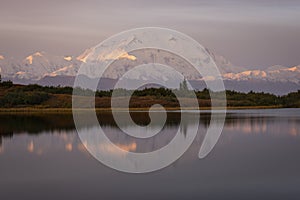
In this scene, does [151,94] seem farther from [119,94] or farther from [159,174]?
[159,174]

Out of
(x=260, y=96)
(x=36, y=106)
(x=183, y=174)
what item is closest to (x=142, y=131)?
(x=183, y=174)

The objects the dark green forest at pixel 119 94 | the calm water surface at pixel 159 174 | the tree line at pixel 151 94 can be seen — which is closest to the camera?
the calm water surface at pixel 159 174

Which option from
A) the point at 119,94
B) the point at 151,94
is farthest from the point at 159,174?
the point at 151,94

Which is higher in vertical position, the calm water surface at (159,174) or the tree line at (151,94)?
the tree line at (151,94)

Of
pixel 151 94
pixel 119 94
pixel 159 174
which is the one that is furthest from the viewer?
pixel 151 94

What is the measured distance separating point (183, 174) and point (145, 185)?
2503 mm

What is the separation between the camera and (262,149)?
88.9ft

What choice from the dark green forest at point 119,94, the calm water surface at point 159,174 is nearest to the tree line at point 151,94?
the dark green forest at point 119,94

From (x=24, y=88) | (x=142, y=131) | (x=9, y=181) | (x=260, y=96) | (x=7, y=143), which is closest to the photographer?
(x=9, y=181)

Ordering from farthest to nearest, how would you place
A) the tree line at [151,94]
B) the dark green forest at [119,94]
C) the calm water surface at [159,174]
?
the tree line at [151,94] < the dark green forest at [119,94] < the calm water surface at [159,174]

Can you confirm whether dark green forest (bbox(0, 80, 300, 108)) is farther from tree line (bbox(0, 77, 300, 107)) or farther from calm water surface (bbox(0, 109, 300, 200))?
calm water surface (bbox(0, 109, 300, 200))

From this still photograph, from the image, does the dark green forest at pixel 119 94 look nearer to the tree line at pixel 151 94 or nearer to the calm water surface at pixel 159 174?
the tree line at pixel 151 94

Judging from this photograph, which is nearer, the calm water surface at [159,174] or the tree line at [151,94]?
the calm water surface at [159,174]

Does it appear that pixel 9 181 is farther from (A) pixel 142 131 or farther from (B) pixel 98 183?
(A) pixel 142 131
